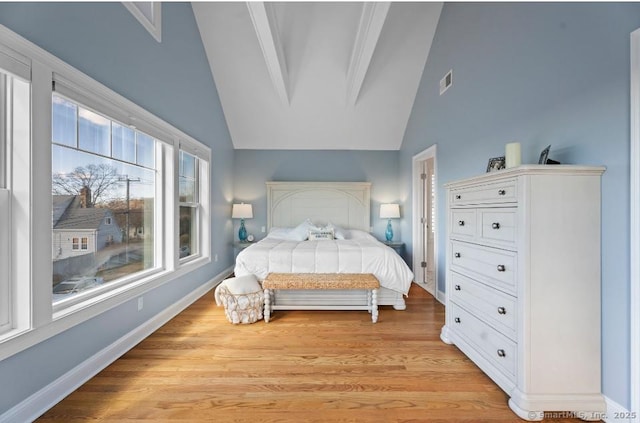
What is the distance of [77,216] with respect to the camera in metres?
1.94

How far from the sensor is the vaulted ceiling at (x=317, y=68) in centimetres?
327

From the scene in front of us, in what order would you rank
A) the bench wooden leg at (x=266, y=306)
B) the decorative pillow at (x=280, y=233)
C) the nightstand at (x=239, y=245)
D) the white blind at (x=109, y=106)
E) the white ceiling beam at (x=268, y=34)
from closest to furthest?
the white blind at (x=109, y=106), the white ceiling beam at (x=268, y=34), the bench wooden leg at (x=266, y=306), the decorative pillow at (x=280, y=233), the nightstand at (x=239, y=245)

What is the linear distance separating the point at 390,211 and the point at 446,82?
2.27 meters

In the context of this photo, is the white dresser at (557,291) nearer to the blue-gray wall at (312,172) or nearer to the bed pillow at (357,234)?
the bed pillow at (357,234)

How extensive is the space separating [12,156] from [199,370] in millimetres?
1766

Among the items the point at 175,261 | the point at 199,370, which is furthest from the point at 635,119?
the point at 175,261

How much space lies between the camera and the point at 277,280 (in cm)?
287

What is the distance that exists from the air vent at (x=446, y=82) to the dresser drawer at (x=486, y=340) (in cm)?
260

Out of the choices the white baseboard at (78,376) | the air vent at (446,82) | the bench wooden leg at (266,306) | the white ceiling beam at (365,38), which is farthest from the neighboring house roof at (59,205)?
the air vent at (446,82)

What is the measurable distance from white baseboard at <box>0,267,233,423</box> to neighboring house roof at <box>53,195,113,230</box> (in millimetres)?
944

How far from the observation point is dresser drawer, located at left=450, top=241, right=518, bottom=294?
1.66 metres

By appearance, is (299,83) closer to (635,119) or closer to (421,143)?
(421,143)

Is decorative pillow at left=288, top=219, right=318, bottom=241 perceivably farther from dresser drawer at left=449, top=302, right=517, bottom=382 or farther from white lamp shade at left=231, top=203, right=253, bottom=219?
dresser drawer at left=449, top=302, right=517, bottom=382

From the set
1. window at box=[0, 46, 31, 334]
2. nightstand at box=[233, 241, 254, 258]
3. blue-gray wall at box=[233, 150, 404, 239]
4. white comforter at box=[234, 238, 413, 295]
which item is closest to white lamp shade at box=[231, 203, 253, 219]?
blue-gray wall at box=[233, 150, 404, 239]
